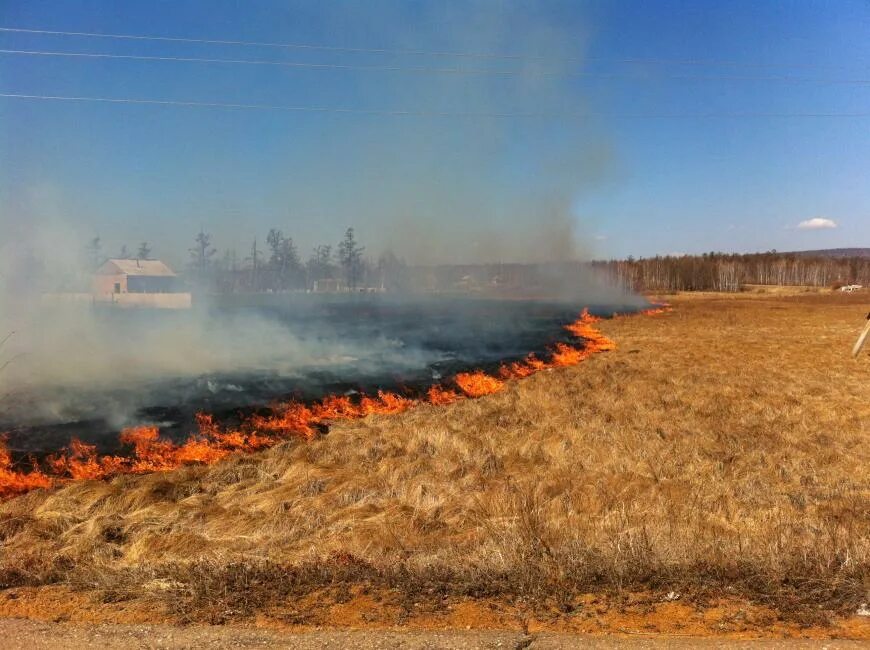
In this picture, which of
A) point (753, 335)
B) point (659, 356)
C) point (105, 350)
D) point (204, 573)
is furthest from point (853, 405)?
point (105, 350)

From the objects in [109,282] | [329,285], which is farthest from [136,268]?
[329,285]

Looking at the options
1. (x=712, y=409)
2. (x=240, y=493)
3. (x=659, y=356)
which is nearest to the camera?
(x=240, y=493)

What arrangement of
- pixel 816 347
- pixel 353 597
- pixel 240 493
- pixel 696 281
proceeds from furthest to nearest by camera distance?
pixel 696 281 < pixel 816 347 < pixel 240 493 < pixel 353 597

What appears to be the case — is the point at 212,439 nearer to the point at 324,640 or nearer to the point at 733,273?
the point at 324,640

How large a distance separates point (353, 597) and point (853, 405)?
15.8 m

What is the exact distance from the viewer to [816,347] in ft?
95.8

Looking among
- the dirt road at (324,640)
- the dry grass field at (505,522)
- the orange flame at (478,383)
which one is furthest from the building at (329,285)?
the dirt road at (324,640)

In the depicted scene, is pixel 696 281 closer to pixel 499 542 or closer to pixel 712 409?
pixel 712 409

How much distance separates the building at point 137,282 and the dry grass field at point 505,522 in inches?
1825

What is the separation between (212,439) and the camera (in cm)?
1371

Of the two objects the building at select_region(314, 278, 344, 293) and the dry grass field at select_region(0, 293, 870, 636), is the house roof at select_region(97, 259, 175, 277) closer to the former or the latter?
the building at select_region(314, 278, 344, 293)

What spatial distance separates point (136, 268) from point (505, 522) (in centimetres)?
6888

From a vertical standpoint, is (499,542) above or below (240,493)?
above

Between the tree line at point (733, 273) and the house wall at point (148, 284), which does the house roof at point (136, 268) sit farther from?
the tree line at point (733, 273)
